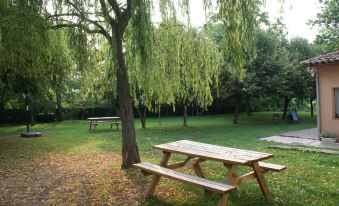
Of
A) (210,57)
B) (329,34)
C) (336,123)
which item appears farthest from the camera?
(329,34)

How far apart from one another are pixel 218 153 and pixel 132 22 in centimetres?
291

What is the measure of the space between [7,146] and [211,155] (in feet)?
36.5

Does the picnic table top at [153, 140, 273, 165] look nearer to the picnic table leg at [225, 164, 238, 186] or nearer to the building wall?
the picnic table leg at [225, 164, 238, 186]

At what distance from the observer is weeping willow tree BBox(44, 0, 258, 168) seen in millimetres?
6049

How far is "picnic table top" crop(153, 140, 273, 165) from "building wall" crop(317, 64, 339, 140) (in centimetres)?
933

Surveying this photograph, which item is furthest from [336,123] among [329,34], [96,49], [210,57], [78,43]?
[329,34]

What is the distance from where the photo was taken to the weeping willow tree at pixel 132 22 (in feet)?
19.8

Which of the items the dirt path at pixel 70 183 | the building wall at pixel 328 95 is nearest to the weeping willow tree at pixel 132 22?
the dirt path at pixel 70 183

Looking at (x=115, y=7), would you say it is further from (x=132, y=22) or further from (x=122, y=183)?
(x=122, y=183)

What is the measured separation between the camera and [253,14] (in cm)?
609

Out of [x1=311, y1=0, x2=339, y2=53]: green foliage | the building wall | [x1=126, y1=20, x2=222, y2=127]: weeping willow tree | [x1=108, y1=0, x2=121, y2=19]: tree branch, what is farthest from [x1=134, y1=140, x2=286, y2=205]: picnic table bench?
[x1=311, y1=0, x2=339, y2=53]: green foliage

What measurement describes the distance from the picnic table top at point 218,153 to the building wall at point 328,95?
9328 mm

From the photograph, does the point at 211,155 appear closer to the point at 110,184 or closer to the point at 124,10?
the point at 110,184

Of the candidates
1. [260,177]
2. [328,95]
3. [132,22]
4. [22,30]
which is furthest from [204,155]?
[328,95]
